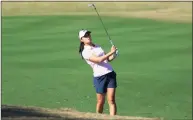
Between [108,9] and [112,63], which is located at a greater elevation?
[108,9]

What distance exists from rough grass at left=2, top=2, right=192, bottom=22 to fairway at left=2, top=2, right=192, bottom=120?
22.5 inches

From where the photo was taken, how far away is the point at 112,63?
14.9m

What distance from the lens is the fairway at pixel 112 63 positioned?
9.98 metres

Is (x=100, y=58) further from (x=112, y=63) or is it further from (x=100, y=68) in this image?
(x=112, y=63)

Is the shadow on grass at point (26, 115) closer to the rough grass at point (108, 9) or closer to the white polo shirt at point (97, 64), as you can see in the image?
the white polo shirt at point (97, 64)

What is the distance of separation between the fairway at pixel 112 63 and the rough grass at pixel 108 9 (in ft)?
1.88

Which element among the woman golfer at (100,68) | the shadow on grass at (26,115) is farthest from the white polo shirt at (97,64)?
the shadow on grass at (26,115)

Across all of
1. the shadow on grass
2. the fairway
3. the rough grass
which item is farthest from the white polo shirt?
the rough grass

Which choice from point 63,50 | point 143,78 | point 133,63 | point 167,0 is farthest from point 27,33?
point 167,0

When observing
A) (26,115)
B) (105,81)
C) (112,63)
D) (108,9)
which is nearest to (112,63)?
(112,63)

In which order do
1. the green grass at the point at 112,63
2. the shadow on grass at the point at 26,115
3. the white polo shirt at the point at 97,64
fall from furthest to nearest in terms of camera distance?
the green grass at the point at 112,63
the white polo shirt at the point at 97,64
the shadow on grass at the point at 26,115

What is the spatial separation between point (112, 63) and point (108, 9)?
1873 centimetres

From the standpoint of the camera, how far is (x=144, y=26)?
984 inches

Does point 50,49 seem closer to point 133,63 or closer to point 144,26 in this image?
point 133,63
